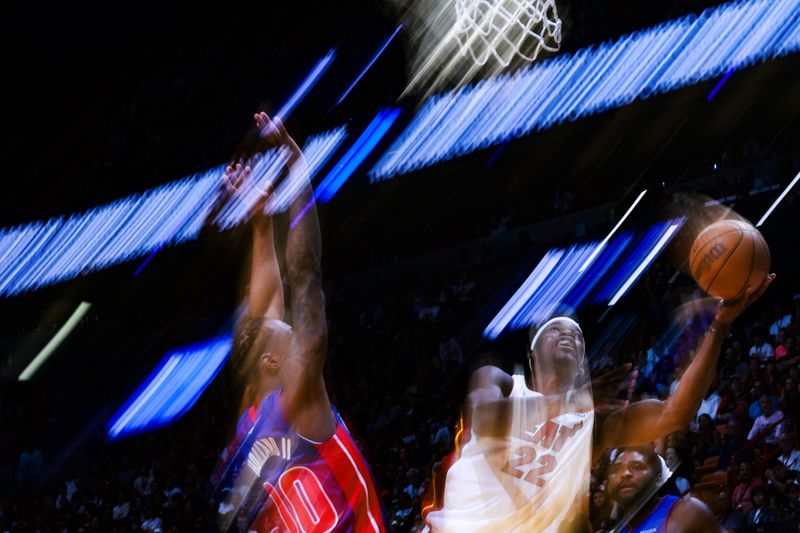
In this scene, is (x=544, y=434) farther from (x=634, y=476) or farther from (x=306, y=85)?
(x=306, y=85)

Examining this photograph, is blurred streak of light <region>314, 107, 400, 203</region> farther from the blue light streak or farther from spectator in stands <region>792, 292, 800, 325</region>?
spectator in stands <region>792, 292, 800, 325</region>

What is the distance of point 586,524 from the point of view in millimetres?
4387

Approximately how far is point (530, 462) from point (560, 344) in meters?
0.47

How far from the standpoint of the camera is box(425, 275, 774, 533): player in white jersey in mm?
4207

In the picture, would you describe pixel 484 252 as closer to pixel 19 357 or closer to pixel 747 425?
pixel 747 425

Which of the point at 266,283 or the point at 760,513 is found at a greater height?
the point at 266,283

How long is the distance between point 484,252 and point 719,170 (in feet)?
9.26

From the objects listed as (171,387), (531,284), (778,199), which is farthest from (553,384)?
(171,387)

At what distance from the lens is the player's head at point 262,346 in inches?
159

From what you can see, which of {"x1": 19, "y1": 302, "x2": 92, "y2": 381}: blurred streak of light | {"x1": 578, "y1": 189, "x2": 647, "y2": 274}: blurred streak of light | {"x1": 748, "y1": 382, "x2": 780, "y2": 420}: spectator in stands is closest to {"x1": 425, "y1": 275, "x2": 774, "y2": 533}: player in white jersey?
{"x1": 748, "y1": 382, "x2": 780, "y2": 420}: spectator in stands

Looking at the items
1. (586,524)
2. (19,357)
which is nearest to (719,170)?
(586,524)

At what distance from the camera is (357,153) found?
598 inches

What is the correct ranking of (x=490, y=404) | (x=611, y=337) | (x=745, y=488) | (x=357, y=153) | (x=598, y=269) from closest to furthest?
(x=490, y=404) < (x=745, y=488) < (x=611, y=337) < (x=598, y=269) < (x=357, y=153)

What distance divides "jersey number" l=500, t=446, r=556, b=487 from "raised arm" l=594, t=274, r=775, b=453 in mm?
211
